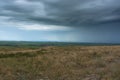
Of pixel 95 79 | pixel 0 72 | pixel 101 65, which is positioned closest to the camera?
pixel 95 79

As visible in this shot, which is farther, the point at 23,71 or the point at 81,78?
the point at 23,71

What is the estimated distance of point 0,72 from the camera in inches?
461

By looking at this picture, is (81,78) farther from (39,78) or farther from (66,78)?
(39,78)

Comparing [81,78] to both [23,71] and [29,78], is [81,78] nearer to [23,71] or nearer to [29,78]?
[29,78]

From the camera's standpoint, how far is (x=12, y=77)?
414 inches

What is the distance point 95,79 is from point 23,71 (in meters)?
5.30

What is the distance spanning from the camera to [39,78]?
10.5 metres

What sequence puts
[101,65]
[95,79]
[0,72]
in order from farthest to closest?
[101,65] < [0,72] < [95,79]

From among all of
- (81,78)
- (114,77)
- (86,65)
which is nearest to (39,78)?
(81,78)

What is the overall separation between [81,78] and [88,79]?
18.3 inches

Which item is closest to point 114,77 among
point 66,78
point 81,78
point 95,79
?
point 95,79

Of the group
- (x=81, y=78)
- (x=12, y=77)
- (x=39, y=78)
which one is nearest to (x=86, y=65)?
(x=81, y=78)

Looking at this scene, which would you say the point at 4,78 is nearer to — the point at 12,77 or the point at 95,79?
the point at 12,77

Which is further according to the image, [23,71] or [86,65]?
[86,65]
